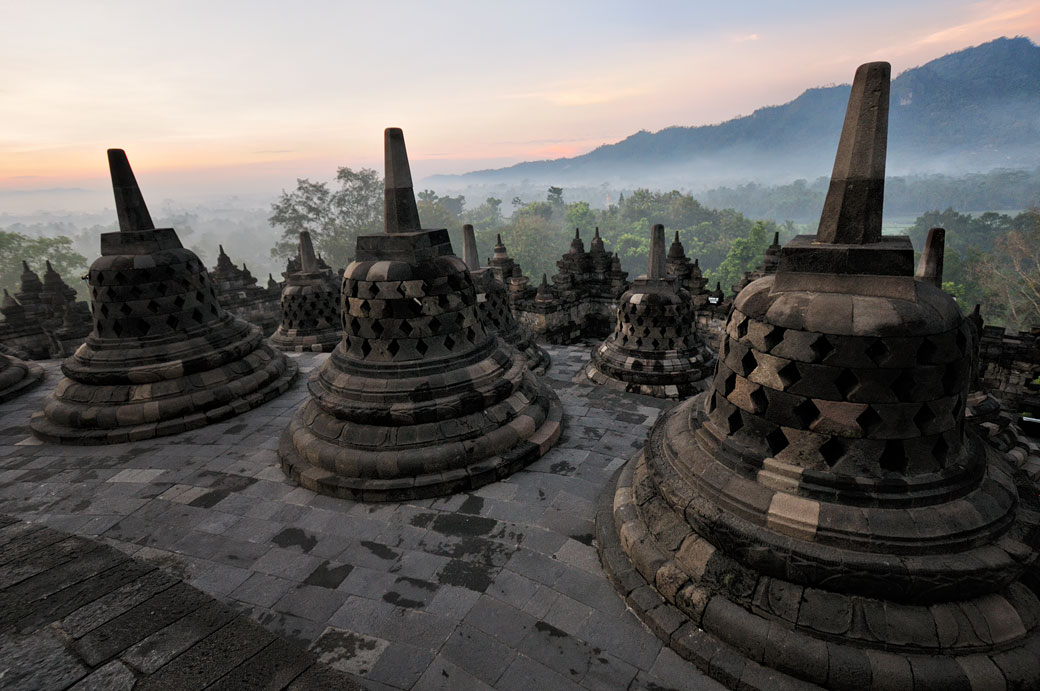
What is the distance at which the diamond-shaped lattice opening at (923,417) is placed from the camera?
132 inches

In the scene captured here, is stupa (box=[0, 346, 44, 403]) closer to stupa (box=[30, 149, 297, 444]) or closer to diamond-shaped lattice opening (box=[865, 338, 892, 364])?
stupa (box=[30, 149, 297, 444])

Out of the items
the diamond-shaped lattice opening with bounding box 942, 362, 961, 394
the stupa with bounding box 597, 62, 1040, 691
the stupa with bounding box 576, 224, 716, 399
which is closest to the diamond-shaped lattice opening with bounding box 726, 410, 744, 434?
the stupa with bounding box 597, 62, 1040, 691

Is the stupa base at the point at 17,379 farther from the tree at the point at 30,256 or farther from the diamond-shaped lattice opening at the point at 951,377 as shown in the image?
the tree at the point at 30,256

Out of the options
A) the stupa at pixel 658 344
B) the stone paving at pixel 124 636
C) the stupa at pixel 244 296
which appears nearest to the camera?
the stone paving at pixel 124 636

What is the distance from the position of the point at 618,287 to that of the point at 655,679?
19582 mm

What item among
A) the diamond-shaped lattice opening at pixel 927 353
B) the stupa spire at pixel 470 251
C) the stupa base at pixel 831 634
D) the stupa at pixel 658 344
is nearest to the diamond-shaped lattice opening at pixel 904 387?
the diamond-shaped lattice opening at pixel 927 353

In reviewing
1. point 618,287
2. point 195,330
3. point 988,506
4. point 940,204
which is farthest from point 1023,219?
point 940,204

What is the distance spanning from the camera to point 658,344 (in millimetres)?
12266

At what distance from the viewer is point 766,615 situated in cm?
327

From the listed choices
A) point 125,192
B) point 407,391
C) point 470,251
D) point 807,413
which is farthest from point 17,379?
point 807,413

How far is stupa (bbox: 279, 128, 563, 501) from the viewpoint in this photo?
5.56m

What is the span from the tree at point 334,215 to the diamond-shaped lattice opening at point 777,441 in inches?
2289

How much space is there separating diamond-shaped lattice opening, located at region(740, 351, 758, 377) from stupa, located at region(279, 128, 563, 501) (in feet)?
9.88

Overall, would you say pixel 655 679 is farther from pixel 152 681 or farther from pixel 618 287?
pixel 618 287
